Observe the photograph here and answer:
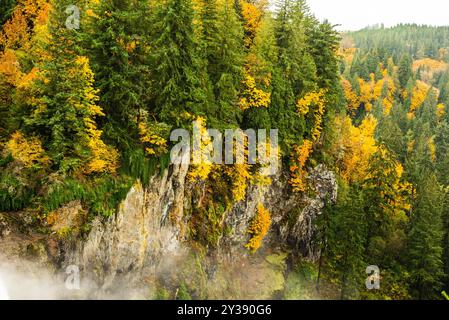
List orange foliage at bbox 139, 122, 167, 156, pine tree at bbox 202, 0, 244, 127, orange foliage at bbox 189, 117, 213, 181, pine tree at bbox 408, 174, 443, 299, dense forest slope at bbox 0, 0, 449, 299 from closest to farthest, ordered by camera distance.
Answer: dense forest slope at bbox 0, 0, 449, 299 < orange foliage at bbox 139, 122, 167, 156 < orange foliage at bbox 189, 117, 213, 181 < pine tree at bbox 202, 0, 244, 127 < pine tree at bbox 408, 174, 443, 299

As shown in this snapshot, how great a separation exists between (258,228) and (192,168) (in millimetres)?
9881

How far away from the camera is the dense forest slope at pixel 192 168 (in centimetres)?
1983

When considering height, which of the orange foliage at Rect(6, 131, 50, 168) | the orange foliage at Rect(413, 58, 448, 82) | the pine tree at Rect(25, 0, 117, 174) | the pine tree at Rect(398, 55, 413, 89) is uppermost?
the orange foliage at Rect(413, 58, 448, 82)

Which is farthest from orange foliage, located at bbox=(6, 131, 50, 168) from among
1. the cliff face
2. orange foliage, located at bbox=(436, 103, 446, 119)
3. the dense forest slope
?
orange foliage, located at bbox=(436, 103, 446, 119)

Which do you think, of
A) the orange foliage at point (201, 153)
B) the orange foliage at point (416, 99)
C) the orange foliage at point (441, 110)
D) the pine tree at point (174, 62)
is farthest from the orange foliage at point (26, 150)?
the orange foliage at point (441, 110)

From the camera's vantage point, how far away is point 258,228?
33438 mm

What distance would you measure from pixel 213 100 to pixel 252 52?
6524 mm

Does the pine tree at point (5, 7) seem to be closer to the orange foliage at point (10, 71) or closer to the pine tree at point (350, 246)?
the orange foliage at point (10, 71)

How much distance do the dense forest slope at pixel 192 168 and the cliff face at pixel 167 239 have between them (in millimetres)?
101

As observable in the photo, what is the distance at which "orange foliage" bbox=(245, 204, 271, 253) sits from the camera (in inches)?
1309

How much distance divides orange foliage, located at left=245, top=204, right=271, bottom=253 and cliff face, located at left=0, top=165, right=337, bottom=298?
0.50 m

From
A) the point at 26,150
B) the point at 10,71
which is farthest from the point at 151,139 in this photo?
the point at 10,71

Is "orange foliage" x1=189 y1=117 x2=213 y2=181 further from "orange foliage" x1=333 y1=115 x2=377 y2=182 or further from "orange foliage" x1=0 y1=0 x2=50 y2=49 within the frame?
"orange foliage" x1=333 y1=115 x2=377 y2=182
